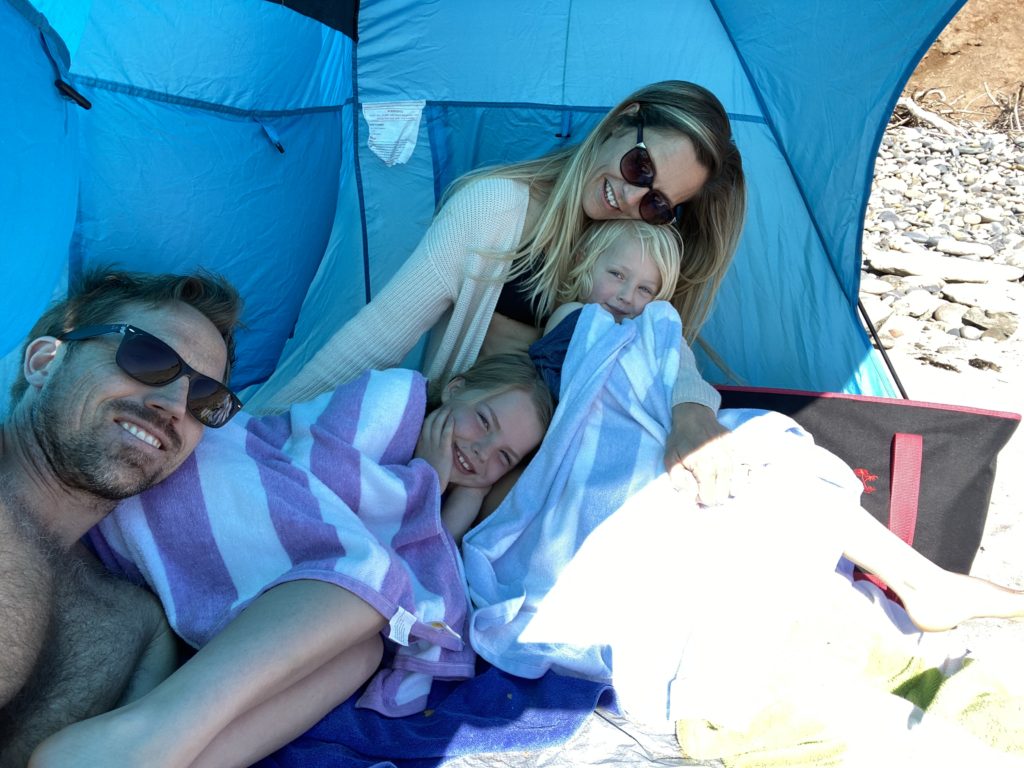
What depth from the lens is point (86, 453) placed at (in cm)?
160

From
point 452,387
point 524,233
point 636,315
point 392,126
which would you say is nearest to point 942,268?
point 636,315

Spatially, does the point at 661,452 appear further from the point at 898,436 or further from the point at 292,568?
the point at 292,568

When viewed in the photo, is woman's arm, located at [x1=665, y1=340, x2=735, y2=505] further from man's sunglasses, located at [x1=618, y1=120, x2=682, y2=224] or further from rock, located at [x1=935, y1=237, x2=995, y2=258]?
rock, located at [x1=935, y1=237, x2=995, y2=258]

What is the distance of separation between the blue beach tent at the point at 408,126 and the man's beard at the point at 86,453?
0.63 meters

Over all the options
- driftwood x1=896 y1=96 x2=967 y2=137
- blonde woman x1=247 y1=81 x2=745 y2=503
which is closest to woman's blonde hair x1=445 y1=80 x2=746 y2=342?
blonde woman x1=247 y1=81 x2=745 y2=503

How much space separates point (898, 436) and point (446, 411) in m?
1.20

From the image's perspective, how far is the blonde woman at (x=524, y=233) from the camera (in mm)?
2441

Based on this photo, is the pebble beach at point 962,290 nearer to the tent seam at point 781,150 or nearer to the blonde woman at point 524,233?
the tent seam at point 781,150

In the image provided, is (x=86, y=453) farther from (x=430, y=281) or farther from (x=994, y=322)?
(x=994, y=322)

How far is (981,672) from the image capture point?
1850 mm

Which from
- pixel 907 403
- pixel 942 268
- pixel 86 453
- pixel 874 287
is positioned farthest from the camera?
pixel 942 268

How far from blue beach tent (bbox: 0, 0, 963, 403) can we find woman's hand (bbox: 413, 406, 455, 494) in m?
0.71

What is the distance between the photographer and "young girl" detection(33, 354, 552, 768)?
4.72 ft

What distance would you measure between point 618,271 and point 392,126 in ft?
2.81
